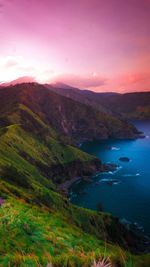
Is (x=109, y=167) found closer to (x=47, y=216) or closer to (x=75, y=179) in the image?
(x=75, y=179)

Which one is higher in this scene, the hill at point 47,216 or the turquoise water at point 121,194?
the hill at point 47,216

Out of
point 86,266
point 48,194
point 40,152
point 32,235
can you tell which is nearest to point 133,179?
point 40,152

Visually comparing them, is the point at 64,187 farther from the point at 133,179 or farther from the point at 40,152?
the point at 133,179

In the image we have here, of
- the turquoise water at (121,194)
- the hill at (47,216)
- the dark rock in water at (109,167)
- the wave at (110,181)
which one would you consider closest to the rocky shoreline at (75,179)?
the dark rock in water at (109,167)

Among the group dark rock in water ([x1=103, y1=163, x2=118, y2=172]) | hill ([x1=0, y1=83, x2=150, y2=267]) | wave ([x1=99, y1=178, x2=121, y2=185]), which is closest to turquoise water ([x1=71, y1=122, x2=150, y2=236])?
wave ([x1=99, y1=178, x2=121, y2=185])

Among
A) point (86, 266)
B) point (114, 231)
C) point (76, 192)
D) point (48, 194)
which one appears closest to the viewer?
point (86, 266)

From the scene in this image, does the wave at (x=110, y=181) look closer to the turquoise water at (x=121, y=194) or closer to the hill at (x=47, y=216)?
the turquoise water at (x=121, y=194)

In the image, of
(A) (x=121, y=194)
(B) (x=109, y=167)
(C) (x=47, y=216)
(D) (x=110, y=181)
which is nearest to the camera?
(C) (x=47, y=216)

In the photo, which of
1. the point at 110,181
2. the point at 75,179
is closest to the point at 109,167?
the point at 110,181
